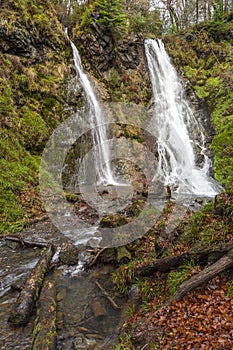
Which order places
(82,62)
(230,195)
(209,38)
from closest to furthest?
(230,195)
(82,62)
(209,38)

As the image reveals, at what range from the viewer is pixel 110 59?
2031 cm

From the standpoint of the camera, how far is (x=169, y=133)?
740 inches

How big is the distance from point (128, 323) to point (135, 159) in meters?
13.3

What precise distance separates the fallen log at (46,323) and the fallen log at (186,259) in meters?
1.84

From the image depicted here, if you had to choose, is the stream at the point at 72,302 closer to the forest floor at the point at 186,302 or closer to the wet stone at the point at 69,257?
the wet stone at the point at 69,257

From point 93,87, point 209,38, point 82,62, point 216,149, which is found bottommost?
point 216,149

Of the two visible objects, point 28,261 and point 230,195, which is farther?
Answer: point 28,261

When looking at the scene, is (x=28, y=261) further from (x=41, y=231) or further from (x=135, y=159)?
(x=135, y=159)

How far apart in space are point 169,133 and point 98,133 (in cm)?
595

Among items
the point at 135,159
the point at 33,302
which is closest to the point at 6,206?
the point at 33,302

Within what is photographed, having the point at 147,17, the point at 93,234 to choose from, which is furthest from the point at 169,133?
the point at 147,17

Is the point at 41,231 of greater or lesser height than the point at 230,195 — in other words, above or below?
below

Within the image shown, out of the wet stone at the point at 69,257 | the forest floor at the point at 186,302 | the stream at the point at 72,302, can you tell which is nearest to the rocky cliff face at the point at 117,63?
the wet stone at the point at 69,257

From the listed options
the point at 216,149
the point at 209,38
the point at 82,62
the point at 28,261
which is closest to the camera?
the point at 28,261
